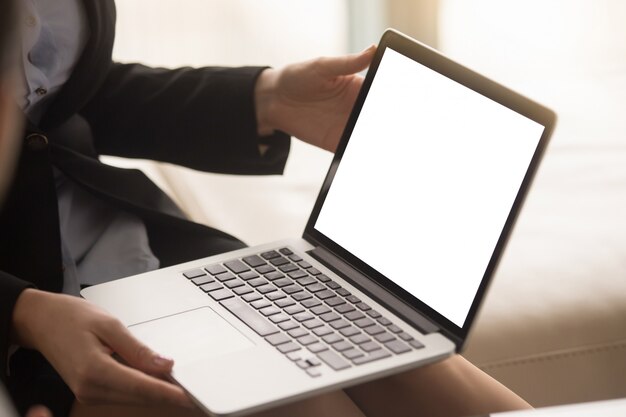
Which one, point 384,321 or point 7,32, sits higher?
point 7,32

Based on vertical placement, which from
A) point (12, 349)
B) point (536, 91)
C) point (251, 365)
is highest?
point (536, 91)

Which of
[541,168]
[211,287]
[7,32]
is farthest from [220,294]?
[541,168]

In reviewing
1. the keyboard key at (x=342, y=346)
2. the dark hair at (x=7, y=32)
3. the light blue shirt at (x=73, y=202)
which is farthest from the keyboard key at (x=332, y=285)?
the dark hair at (x=7, y=32)

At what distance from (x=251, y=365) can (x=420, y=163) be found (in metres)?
0.24

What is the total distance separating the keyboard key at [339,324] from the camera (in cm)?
78

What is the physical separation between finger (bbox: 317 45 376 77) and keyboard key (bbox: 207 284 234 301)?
0.84 feet

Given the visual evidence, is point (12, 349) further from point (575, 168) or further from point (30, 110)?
point (575, 168)

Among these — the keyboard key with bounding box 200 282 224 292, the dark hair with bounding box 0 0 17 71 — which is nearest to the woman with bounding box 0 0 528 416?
the keyboard key with bounding box 200 282 224 292

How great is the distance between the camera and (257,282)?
0.86m

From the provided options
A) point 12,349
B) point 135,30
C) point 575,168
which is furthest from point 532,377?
point 135,30

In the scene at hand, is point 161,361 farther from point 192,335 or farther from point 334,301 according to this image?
point 334,301

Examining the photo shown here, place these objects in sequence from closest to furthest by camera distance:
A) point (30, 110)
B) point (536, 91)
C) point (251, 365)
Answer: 1. point (251, 365)
2. point (30, 110)
3. point (536, 91)

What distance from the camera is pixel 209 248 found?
1006 mm

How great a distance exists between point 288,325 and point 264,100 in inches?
13.5
